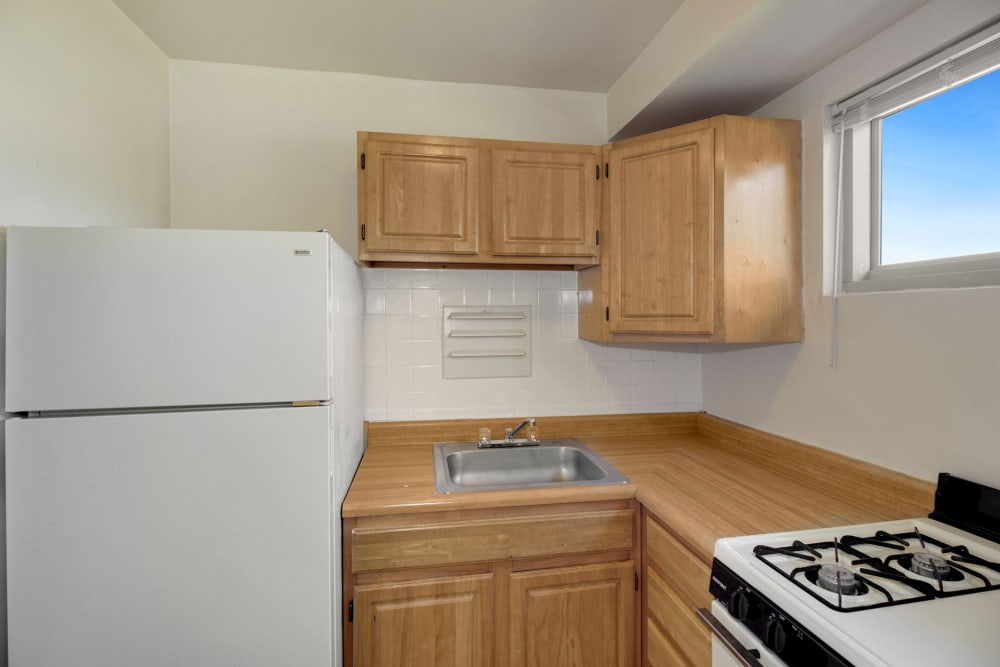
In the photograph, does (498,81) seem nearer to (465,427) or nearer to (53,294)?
(465,427)

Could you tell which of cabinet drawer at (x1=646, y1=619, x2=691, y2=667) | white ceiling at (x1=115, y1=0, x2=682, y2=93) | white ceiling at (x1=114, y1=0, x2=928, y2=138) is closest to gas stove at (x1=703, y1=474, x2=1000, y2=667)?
cabinet drawer at (x1=646, y1=619, x2=691, y2=667)

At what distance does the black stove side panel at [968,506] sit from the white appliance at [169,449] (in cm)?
158

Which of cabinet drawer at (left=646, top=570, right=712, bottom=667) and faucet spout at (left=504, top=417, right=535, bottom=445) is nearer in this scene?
cabinet drawer at (left=646, top=570, right=712, bottom=667)

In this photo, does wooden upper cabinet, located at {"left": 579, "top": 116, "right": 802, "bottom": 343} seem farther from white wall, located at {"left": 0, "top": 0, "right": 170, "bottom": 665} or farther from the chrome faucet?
white wall, located at {"left": 0, "top": 0, "right": 170, "bottom": 665}

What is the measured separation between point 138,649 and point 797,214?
2353mm

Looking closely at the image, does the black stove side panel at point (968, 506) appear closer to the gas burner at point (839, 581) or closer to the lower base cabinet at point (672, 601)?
the gas burner at point (839, 581)

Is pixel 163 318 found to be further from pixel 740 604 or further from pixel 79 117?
pixel 740 604

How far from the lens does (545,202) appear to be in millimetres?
1706

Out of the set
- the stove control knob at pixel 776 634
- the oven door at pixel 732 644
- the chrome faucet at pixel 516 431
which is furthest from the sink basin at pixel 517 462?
the stove control knob at pixel 776 634

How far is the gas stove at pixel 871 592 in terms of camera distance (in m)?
0.68

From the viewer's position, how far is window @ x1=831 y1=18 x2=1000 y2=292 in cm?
108

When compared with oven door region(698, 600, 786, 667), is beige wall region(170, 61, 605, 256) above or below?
above

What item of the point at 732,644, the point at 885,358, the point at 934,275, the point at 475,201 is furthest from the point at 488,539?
the point at 934,275

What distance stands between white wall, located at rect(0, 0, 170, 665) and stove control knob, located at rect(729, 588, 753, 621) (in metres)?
1.71
